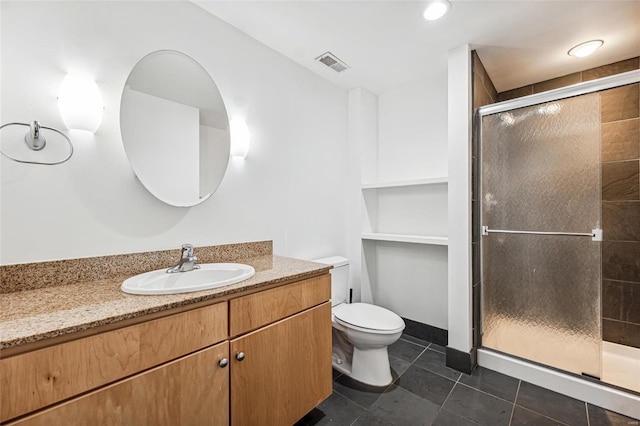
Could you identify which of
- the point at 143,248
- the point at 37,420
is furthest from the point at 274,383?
the point at 143,248

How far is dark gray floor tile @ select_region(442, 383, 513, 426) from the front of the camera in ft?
4.71

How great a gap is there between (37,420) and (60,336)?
0.20 metres

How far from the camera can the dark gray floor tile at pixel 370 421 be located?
4.66 feet

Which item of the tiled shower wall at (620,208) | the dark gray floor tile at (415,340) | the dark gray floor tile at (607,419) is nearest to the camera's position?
the dark gray floor tile at (607,419)

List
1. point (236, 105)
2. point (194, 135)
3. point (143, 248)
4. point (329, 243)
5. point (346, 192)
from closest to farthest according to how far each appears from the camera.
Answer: point (143, 248)
point (194, 135)
point (236, 105)
point (329, 243)
point (346, 192)

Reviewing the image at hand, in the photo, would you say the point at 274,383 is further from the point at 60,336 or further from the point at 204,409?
the point at 60,336

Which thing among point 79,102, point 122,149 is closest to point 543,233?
point 122,149

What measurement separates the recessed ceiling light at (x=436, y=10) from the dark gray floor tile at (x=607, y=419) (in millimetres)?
2405

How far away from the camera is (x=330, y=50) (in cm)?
195

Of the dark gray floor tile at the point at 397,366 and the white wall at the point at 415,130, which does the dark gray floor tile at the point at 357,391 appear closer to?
the dark gray floor tile at the point at 397,366

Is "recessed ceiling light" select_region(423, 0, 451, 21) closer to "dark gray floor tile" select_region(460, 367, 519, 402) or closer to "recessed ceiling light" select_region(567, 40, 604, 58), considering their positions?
"recessed ceiling light" select_region(567, 40, 604, 58)

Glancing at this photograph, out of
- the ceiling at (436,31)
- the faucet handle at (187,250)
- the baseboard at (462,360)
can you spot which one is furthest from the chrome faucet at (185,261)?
the baseboard at (462,360)

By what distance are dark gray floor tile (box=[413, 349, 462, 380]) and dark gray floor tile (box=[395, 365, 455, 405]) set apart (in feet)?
0.17

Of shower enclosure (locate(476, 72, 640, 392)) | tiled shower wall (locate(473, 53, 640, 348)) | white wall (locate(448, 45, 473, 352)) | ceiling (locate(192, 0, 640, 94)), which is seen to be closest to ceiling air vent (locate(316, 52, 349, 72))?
ceiling (locate(192, 0, 640, 94))
